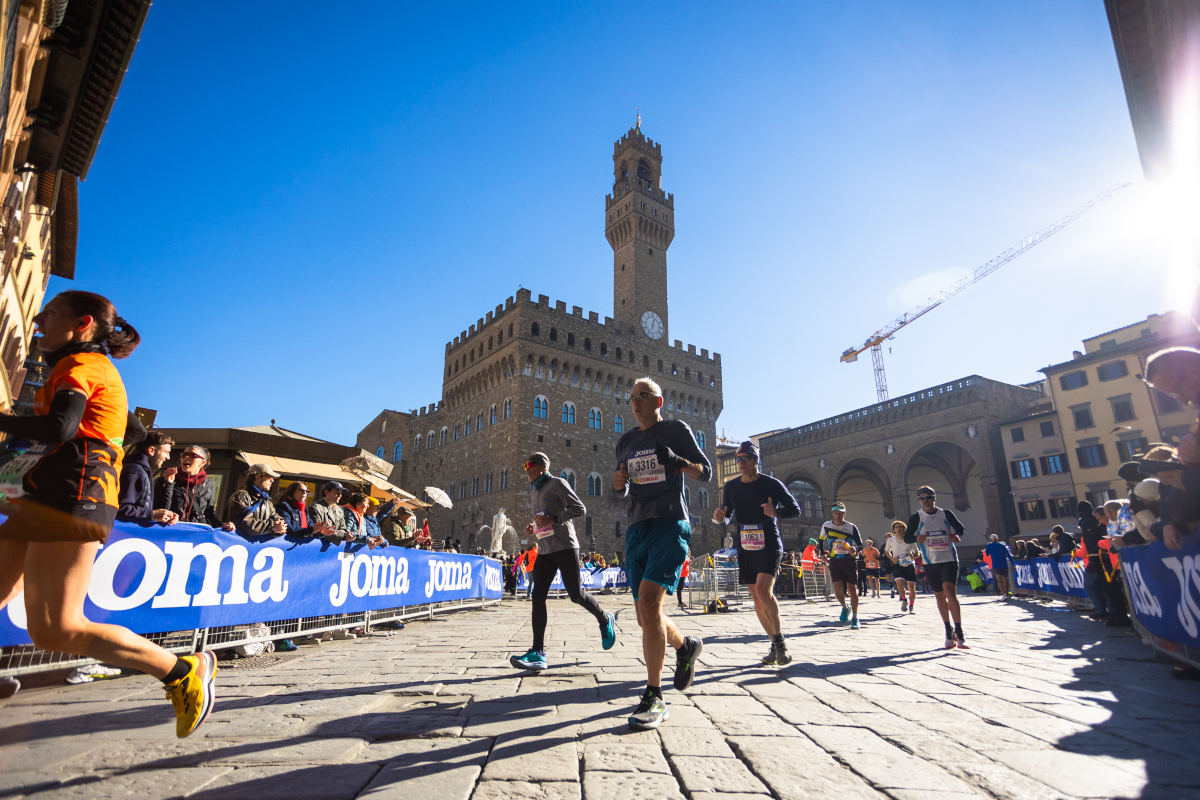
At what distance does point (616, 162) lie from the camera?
4281 cm

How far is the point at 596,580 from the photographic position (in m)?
21.2

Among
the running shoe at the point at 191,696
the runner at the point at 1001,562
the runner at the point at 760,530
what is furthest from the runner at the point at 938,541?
the runner at the point at 1001,562

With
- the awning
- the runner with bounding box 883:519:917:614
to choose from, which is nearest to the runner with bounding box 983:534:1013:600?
the runner with bounding box 883:519:917:614

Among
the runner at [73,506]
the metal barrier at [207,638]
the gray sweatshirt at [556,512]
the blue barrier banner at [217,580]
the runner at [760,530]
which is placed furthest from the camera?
the gray sweatshirt at [556,512]

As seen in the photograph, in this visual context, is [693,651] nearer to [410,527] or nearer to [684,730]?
[684,730]

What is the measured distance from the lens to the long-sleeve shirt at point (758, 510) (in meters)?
4.63

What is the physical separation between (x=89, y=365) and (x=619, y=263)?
39150 millimetres

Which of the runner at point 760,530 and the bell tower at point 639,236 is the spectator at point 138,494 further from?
the bell tower at point 639,236

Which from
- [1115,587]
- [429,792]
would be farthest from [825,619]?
[429,792]

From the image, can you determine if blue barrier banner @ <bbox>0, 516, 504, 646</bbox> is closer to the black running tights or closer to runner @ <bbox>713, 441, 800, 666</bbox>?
the black running tights

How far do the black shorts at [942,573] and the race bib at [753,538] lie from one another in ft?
7.67

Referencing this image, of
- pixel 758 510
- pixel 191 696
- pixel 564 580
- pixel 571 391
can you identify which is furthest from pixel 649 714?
pixel 571 391

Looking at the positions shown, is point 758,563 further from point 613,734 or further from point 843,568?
point 843,568

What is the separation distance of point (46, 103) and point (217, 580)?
9409 millimetres
